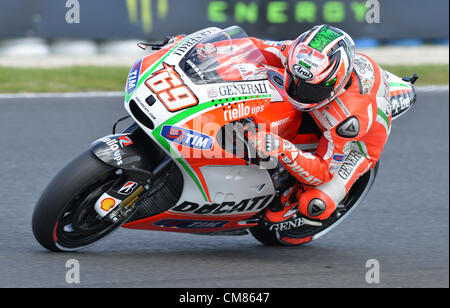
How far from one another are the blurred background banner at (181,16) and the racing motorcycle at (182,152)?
5.88 m

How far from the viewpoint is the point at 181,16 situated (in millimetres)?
10742

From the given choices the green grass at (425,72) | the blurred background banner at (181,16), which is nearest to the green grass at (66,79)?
the green grass at (425,72)

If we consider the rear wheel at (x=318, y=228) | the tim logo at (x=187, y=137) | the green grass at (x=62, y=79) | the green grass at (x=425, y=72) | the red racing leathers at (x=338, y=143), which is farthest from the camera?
the green grass at (x=425, y=72)

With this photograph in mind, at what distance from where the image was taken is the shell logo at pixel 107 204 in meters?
4.41

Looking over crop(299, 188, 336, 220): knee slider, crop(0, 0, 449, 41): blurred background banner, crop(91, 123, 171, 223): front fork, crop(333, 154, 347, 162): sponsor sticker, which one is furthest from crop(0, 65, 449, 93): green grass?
crop(333, 154, 347, 162): sponsor sticker

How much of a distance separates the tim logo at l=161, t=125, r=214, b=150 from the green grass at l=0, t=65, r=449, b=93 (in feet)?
17.6

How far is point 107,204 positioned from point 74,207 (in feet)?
0.56

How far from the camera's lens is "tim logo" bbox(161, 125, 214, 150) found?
4250mm

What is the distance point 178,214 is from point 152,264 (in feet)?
0.97

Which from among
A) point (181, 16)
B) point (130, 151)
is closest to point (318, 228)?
point (130, 151)

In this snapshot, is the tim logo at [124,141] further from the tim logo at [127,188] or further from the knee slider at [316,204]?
the knee slider at [316,204]

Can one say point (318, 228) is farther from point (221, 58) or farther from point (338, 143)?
point (221, 58)

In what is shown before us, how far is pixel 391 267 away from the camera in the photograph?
15.8 feet

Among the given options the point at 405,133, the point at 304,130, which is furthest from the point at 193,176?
the point at 405,133
